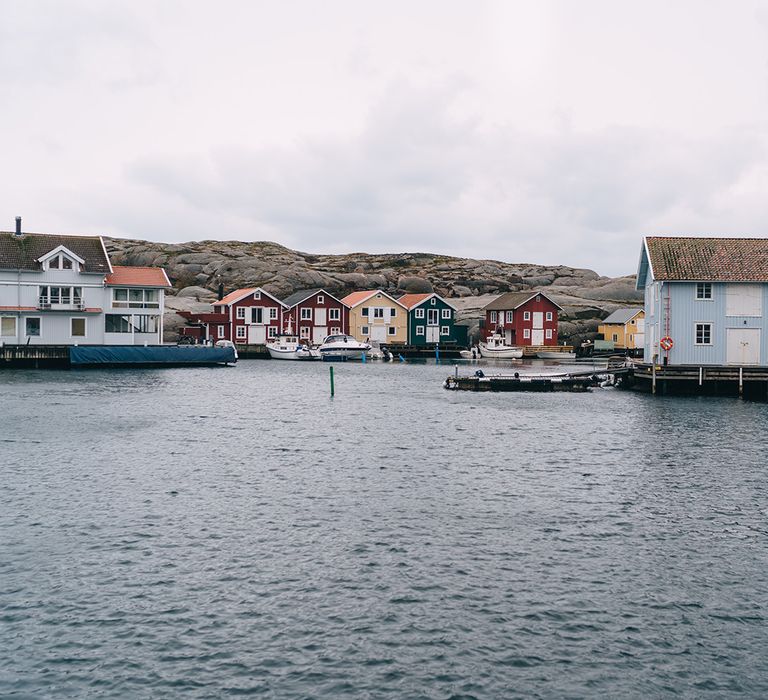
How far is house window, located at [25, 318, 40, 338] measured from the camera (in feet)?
294

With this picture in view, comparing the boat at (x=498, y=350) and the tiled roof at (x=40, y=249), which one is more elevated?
the tiled roof at (x=40, y=249)

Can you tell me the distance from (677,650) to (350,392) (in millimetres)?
53288

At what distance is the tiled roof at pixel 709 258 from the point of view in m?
64.6

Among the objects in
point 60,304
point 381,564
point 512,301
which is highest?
point 512,301

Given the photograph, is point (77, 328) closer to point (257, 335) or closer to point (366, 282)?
point (257, 335)

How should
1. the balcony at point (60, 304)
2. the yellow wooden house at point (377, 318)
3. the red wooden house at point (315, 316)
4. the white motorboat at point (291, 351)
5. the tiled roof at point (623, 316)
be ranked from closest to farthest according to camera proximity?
the balcony at point (60, 304) → the white motorboat at point (291, 351) → the red wooden house at point (315, 316) → the tiled roof at point (623, 316) → the yellow wooden house at point (377, 318)

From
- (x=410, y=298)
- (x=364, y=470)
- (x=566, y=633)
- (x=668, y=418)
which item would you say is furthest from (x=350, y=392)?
(x=410, y=298)

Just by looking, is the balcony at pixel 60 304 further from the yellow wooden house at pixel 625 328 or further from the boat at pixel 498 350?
the yellow wooden house at pixel 625 328

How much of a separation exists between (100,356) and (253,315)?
3389cm

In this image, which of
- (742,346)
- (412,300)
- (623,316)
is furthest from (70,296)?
(623,316)

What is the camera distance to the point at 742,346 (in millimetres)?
64812

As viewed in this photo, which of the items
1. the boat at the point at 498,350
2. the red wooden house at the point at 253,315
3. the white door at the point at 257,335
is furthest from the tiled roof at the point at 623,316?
the white door at the point at 257,335

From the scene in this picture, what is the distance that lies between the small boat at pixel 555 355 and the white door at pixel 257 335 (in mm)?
39615

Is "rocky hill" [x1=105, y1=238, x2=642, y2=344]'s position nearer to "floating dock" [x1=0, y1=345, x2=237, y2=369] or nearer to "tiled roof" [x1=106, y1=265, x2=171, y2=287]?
"tiled roof" [x1=106, y1=265, x2=171, y2=287]
